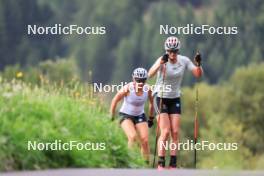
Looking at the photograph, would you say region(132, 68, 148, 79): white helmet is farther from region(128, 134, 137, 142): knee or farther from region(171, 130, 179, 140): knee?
region(171, 130, 179, 140): knee

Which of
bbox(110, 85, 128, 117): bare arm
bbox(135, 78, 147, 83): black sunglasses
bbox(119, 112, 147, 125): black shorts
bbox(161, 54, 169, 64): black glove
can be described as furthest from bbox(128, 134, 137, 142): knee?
bbox(161, 54, 169, 64): black glove

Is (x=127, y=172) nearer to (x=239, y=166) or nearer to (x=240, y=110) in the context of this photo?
(x=239, y=166)

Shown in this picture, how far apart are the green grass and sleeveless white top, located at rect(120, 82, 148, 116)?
974 millimetres

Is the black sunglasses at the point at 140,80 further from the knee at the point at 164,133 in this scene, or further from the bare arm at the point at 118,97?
the knee at the point at 164,133

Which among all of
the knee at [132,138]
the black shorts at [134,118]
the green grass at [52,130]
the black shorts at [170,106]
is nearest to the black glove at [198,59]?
the black shorts at [170,106]

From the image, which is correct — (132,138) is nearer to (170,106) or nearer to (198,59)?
(170,106)

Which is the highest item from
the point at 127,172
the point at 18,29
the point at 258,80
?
the point at 18,29

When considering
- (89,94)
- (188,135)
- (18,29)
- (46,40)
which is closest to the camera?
(89,94)

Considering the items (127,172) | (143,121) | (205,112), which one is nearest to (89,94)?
(143,121)

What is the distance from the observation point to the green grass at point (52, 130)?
42.4 feet

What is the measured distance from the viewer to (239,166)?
1046cm

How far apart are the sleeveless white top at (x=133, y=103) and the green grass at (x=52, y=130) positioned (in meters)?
0.97

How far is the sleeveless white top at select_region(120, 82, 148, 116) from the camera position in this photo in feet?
61.9

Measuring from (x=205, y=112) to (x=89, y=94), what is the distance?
70797mm
